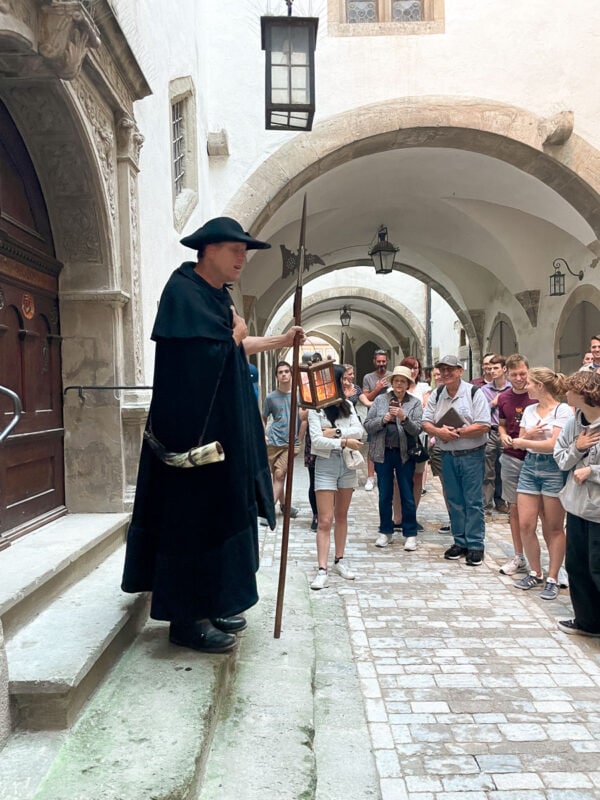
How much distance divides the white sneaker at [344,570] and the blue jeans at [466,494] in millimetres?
1040

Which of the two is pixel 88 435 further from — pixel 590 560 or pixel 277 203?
pixel 277 203

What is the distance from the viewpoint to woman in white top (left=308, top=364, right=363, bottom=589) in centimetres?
464

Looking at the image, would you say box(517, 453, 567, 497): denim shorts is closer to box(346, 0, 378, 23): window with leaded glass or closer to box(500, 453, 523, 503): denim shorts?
box(500, 453, 523, 503): denim shorts

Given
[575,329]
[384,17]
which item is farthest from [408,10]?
[575,329]

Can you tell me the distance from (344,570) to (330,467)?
0.82m

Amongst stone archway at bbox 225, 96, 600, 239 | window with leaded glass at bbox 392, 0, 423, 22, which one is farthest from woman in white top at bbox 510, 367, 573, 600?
window with leaded glass at bbox 392, 0, 423, 22

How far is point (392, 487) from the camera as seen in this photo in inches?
235

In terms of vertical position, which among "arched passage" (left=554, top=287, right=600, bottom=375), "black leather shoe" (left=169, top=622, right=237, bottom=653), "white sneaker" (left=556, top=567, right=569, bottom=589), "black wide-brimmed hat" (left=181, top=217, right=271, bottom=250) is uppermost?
"arched passage" (left=554, top=287, right=600, bottom=375)

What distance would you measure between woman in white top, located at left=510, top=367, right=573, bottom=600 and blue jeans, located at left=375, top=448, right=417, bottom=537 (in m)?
1.32

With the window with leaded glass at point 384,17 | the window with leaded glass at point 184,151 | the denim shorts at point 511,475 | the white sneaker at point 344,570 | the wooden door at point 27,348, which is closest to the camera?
the wooden door at point 27,348

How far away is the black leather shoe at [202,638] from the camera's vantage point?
261 centimetres

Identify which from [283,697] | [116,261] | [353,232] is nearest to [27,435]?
[116,261]

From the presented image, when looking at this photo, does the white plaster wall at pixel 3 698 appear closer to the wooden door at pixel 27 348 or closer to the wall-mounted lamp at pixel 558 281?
the wooden door at pixel 27 348

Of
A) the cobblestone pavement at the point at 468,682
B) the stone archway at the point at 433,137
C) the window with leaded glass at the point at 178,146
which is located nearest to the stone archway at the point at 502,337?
the stone archway at the point at 433,137
